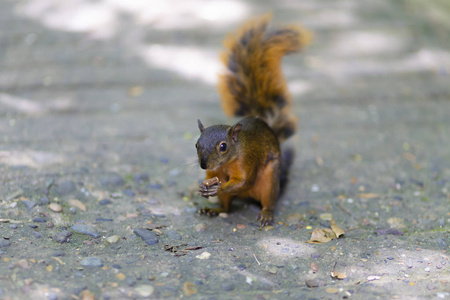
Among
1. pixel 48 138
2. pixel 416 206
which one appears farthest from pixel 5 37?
pixel 416 206

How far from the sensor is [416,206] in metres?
3.18

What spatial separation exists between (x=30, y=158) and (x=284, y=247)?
5.99 feet

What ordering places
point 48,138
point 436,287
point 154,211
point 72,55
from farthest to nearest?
point 72,55, point 48,138, point 154,211, point 436,287

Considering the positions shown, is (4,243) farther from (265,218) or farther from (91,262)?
(265,218)

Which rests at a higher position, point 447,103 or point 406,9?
point 406,9

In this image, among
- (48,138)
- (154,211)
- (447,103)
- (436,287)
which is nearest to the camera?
(436,287)

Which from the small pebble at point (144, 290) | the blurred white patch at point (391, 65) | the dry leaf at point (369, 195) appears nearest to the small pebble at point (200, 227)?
the small pebble at point (144, 290)

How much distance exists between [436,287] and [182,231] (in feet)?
4.44

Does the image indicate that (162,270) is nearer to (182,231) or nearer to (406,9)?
(182,231)

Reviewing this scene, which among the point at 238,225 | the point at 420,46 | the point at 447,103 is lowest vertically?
the point at 238,225

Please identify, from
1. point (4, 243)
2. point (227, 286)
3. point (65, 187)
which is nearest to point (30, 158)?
point (65, 187)

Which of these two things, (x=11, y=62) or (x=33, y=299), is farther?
(x=11, y=62)

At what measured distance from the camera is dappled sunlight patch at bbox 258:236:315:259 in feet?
8.57

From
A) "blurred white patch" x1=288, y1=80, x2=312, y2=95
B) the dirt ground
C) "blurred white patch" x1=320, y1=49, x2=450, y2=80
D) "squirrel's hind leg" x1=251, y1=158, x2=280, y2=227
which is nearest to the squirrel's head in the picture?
"squirrel's hind leg" x1=251, y1=158, x2=280, y2=227
